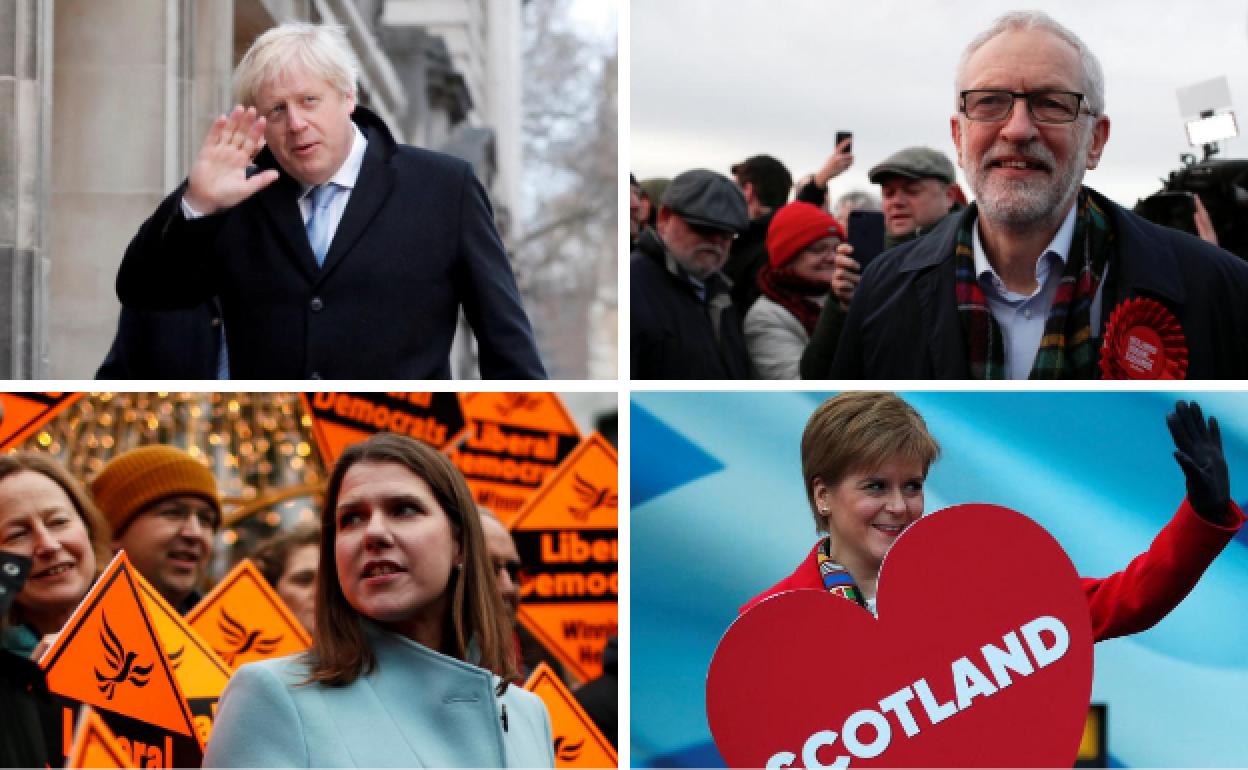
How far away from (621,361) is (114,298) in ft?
3.91

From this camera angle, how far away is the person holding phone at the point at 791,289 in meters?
5.47

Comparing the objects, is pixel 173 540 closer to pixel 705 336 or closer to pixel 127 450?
pixel 127 450

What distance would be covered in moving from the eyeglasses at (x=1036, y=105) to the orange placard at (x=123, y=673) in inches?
88.8

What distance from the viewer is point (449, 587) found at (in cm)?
533

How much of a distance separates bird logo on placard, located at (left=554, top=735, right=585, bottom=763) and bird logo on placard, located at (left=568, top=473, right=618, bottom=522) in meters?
0.52

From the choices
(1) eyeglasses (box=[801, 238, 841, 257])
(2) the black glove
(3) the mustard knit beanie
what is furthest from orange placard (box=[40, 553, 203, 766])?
(2) the black glove

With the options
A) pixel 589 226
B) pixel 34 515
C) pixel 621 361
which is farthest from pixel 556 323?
pixel 34 515

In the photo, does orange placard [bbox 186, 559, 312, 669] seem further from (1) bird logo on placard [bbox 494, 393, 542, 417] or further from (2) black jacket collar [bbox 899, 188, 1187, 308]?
(2) black jacket collar [bbox 899, 188, 1187, 308]

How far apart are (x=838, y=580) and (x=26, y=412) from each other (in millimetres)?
1932

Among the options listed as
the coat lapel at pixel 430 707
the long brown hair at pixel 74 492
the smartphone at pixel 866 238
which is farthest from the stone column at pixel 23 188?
the smartphone at pixel 866 238

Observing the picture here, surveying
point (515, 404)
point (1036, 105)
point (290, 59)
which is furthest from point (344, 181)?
point (1036, 105)

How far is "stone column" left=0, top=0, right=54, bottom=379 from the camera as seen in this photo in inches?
212

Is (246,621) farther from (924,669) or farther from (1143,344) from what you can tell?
(1143,344)

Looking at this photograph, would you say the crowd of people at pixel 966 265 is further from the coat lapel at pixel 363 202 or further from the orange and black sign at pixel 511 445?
the coat lapel at pixel 363 202
